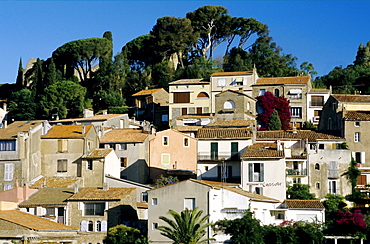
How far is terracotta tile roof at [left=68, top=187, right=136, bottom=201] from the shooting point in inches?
2094

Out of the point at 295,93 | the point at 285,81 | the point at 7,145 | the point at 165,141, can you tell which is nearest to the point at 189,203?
the point at 165,141

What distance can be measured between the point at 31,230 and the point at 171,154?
63.5ft

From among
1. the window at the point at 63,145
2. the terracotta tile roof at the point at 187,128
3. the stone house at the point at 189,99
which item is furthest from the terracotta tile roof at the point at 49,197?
the stone house at the point at 189,99

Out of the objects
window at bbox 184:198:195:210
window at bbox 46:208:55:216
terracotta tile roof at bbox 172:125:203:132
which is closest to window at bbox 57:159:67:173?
window at bbox 46:208:55:216

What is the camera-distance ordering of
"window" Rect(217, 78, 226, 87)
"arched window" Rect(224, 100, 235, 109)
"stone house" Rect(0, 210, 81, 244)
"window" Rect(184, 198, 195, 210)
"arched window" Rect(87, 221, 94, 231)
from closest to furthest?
"stone house" Rect(0, 210, 81, 244)
"window" Rect(184, 198, 195, 210)
"arched window" Rect(87, 221, 94, 231)
"arched window" Rect(224, 100, 235, 109)
"window" Rect(217, 78, 226, 87)

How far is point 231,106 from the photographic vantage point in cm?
7481

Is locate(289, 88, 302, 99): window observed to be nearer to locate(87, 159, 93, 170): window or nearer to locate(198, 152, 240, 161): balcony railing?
locate(198, 152, 240, 161): balcony railing

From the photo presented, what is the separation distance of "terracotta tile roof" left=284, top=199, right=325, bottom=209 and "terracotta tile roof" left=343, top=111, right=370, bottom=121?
40.1ft

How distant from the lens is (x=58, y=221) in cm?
5391

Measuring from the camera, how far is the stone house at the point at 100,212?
5253cm

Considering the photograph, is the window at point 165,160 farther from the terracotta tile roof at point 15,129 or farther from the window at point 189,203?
the window at point 189,203

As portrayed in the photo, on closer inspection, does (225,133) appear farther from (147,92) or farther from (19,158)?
(147,92)

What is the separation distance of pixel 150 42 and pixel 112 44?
20.7 ft

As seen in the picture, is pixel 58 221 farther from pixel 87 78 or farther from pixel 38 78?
pixel 87 78
